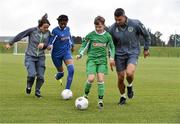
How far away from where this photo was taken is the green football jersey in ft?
40.8

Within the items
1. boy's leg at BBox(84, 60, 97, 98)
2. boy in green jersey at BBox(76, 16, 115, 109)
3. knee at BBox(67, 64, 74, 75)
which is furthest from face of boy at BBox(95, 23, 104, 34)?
knee at BBox(67, 64, 74, 75)

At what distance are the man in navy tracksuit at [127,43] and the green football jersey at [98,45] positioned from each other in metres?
0.50

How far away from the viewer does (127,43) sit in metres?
13.0

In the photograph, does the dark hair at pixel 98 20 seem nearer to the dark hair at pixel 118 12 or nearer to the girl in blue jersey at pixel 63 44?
the dark hair at pixel 118 12

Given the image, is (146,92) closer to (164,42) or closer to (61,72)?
(61,72)

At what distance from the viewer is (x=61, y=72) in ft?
53.0

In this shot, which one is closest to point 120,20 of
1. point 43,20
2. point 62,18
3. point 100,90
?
point 100,90

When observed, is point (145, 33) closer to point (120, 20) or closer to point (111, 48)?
point (120, 20)

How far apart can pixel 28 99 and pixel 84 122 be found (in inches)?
156

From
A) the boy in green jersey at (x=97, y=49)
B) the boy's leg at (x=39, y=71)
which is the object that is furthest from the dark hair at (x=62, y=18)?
the boy in green jersey at (x=97, y=49)

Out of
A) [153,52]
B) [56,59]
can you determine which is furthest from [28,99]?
[153,52]

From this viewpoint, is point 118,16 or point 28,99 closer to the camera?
point 118,16

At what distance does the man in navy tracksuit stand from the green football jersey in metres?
0.50

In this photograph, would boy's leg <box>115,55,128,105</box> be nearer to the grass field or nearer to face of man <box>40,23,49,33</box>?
the grass field
